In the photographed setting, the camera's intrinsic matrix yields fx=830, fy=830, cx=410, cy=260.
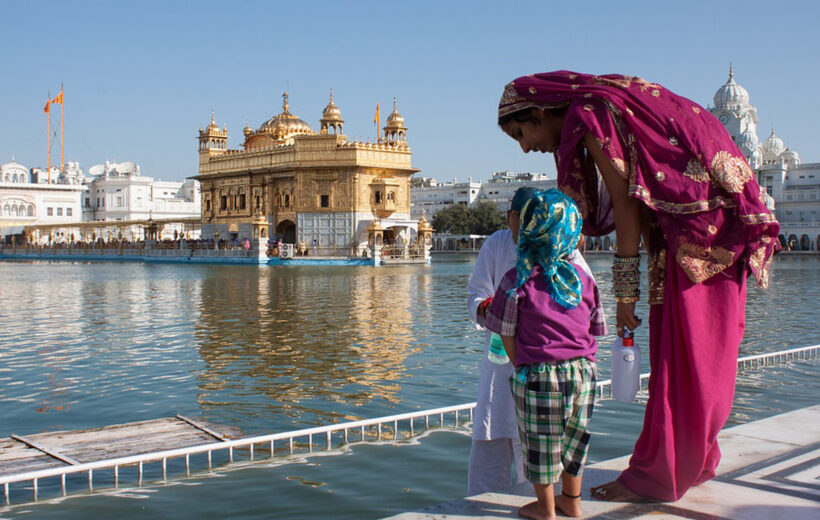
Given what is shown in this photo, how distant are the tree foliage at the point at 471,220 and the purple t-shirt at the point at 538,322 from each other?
75629 mm

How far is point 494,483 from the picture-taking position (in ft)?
11.2

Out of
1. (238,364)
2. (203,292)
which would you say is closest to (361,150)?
(203,292)

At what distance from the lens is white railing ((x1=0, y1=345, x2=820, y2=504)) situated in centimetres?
433

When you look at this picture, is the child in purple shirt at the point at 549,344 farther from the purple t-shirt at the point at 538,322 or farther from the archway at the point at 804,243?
the archway at the point at 804,243

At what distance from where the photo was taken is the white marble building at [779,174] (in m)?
74.4

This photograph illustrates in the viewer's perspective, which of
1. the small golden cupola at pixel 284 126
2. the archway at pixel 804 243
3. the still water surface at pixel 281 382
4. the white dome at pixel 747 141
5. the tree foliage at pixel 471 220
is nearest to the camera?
the still water surface at pixel 281 382

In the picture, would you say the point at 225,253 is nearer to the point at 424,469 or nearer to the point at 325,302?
the point at 325,302

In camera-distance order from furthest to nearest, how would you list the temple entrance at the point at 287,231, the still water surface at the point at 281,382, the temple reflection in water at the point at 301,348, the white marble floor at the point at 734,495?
the temple entrance at the point at 287,231 < the temple reflection in water at the point at 301,348 < the still water surface at the point at 281,382 < the white marble floor at the point at 734,495

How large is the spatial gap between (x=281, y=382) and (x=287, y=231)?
1648 inches

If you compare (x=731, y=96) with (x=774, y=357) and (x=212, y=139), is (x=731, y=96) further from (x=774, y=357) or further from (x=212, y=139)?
(x=774, y=357)

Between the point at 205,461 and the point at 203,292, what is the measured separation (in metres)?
15.5

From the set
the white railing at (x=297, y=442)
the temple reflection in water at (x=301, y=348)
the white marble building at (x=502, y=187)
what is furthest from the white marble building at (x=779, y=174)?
the white railing at (x=297, y=442)

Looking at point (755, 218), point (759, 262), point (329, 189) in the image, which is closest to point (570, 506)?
point (759, 262)

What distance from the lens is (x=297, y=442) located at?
528cm
